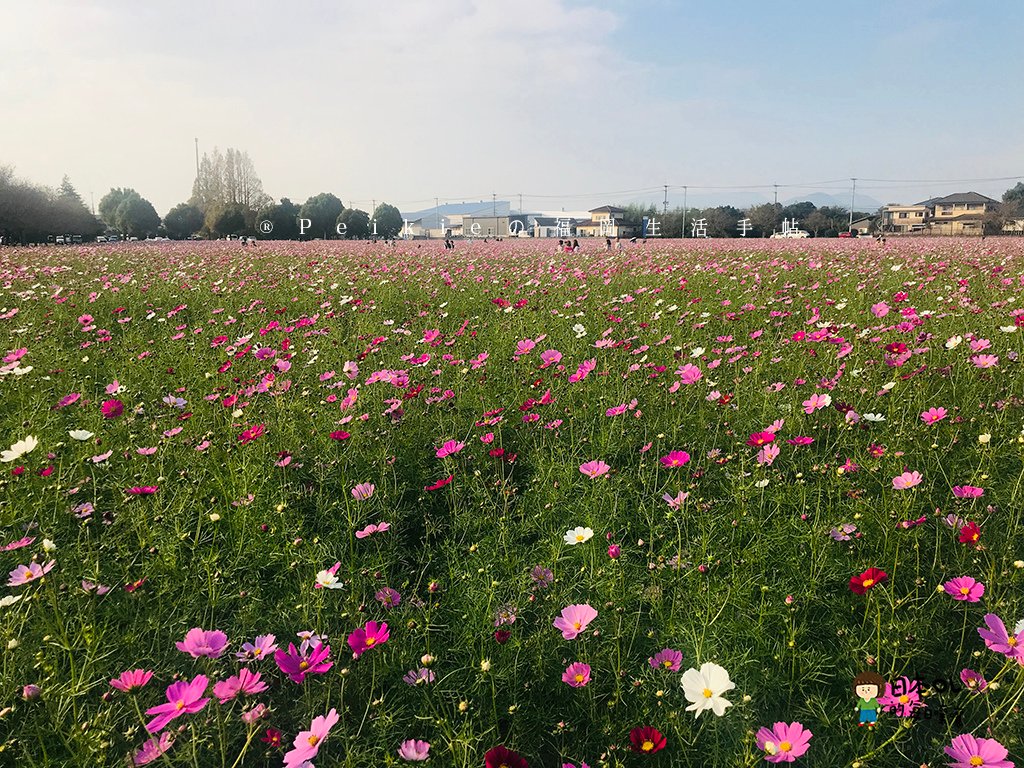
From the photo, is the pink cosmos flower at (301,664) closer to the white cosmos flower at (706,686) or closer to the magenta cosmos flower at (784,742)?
the white cosmos flower at (706,686)

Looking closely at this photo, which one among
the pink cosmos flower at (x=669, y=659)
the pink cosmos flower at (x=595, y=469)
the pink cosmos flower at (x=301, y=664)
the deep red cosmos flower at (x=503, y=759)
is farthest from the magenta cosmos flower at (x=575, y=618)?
the pink cosmos flower at (x=595, y=469)

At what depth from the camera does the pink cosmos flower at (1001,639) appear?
41.7 inches

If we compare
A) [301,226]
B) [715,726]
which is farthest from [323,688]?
[301,226]

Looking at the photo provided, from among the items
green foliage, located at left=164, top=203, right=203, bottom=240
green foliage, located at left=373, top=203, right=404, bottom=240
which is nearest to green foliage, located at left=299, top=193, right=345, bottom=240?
green foliage, located at left=373, top=203, right=404, bottom=240

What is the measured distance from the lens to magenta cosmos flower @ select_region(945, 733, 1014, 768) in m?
0.93

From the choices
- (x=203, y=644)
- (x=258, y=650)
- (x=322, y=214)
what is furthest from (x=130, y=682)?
(x=322, y=214)

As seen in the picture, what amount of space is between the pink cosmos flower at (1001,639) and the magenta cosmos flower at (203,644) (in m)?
1.32

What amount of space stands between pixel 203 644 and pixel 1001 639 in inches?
55.5

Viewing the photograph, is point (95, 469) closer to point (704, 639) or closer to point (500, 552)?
point (500, 552)

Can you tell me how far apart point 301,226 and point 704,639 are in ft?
157

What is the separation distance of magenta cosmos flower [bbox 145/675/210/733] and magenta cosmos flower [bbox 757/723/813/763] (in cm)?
Answer: 88

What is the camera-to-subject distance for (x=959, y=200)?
73000 millimetres

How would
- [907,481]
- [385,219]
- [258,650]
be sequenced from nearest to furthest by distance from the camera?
A: [258,650] < [907,481] < [385,219]

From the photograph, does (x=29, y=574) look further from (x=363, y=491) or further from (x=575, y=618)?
(x=575, y=618)
